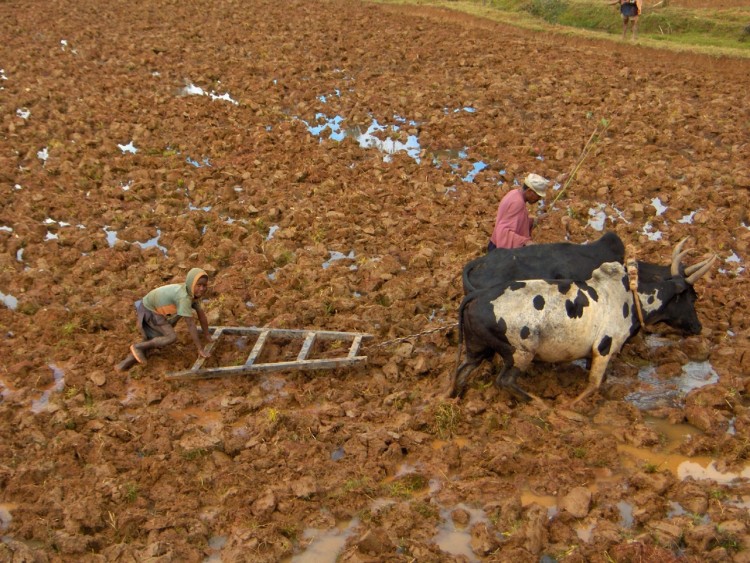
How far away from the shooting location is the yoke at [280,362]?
20.4ft

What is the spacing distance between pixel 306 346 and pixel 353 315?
926 mm

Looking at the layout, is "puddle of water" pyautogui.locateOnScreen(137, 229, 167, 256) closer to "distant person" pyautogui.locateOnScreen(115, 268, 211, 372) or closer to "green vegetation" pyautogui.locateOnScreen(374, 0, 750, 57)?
"distant person" pyautogui.locateOnScreen(115, 268, 211, 372)

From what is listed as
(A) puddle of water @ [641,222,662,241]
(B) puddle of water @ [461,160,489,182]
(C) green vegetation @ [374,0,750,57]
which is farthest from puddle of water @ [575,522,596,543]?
(C) green vegetation @ [374,0,750,57]

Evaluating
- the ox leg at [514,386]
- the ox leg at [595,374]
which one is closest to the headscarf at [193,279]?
the ox leg at [514,386]

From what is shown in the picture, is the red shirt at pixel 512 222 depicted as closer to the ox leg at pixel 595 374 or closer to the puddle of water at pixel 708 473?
the ox leg at pixel 595 374

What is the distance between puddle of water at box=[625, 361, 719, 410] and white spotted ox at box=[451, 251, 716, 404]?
0.50 meters

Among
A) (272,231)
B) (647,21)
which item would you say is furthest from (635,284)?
(647,21)

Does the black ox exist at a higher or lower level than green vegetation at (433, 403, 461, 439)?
higher

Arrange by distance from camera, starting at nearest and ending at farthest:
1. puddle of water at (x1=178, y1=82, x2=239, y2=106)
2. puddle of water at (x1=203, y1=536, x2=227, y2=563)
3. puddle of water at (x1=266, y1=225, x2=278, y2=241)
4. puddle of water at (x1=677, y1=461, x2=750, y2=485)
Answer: puddle of water at (x1=203, y1=536, x2=227, y2=563), puddle of water at (x1=677, y1=461, x2=750, y2=485), puddle of water at (x1=266, y1=225, x2=278, y2=241), puddle of water at (x1=178, y1=82, x2=239, y2=106)

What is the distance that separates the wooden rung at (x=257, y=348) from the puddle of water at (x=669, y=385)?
3450mm

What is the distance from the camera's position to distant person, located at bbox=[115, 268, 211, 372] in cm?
624

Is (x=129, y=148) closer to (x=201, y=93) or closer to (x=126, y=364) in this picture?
(x=201, y=93)

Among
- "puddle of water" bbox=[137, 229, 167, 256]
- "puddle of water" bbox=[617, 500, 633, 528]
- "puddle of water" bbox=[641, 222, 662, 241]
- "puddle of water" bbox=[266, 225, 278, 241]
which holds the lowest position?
"puddle of water" bbox=[617, 500, 633, 528]

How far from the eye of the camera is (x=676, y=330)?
6.71 m
